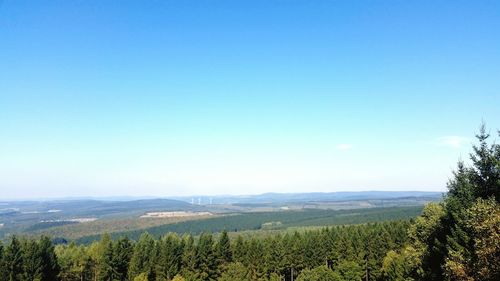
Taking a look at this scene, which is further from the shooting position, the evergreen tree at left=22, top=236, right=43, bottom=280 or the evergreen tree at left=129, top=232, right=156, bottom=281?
the evergreen tree at left=129, top=232, right=156, bottom=281

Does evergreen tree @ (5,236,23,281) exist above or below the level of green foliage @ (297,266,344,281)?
above

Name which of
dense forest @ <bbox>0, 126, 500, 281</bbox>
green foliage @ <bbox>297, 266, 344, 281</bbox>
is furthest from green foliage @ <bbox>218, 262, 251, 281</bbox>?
green foliage @ <bbox>297, 266, 344, 281</bbox>

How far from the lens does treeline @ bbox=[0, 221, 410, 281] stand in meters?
57.6

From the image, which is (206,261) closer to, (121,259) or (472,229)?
(121,259)

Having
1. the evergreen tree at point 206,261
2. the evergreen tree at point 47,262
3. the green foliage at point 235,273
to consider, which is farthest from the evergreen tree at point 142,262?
the green foliage at point 235,273

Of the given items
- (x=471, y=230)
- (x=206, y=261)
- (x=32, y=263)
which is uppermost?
(x=471, y=230)

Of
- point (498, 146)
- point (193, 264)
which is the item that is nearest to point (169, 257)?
point (193, 264)

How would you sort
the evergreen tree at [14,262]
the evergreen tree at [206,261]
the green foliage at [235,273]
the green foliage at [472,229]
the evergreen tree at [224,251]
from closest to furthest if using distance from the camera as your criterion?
→ the green foliage at [472,229] → the evergreen tree at [14,262] → the green foliage at [235,273] → the evergreen tree at [206,261] → the evergreen tree at [224,251]

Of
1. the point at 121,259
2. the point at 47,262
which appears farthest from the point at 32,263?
the point at 121,259

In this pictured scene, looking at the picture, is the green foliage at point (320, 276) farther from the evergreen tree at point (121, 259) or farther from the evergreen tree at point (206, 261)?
the evergreen tree at point (121, 259)

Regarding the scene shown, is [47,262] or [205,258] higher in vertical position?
[47,262]

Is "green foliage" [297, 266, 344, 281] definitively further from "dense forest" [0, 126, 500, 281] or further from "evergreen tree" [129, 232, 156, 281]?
"evergreen tree" [129, 232, 156, 281]

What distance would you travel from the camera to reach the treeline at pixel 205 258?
57625mm

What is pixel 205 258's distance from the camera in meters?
66.2
